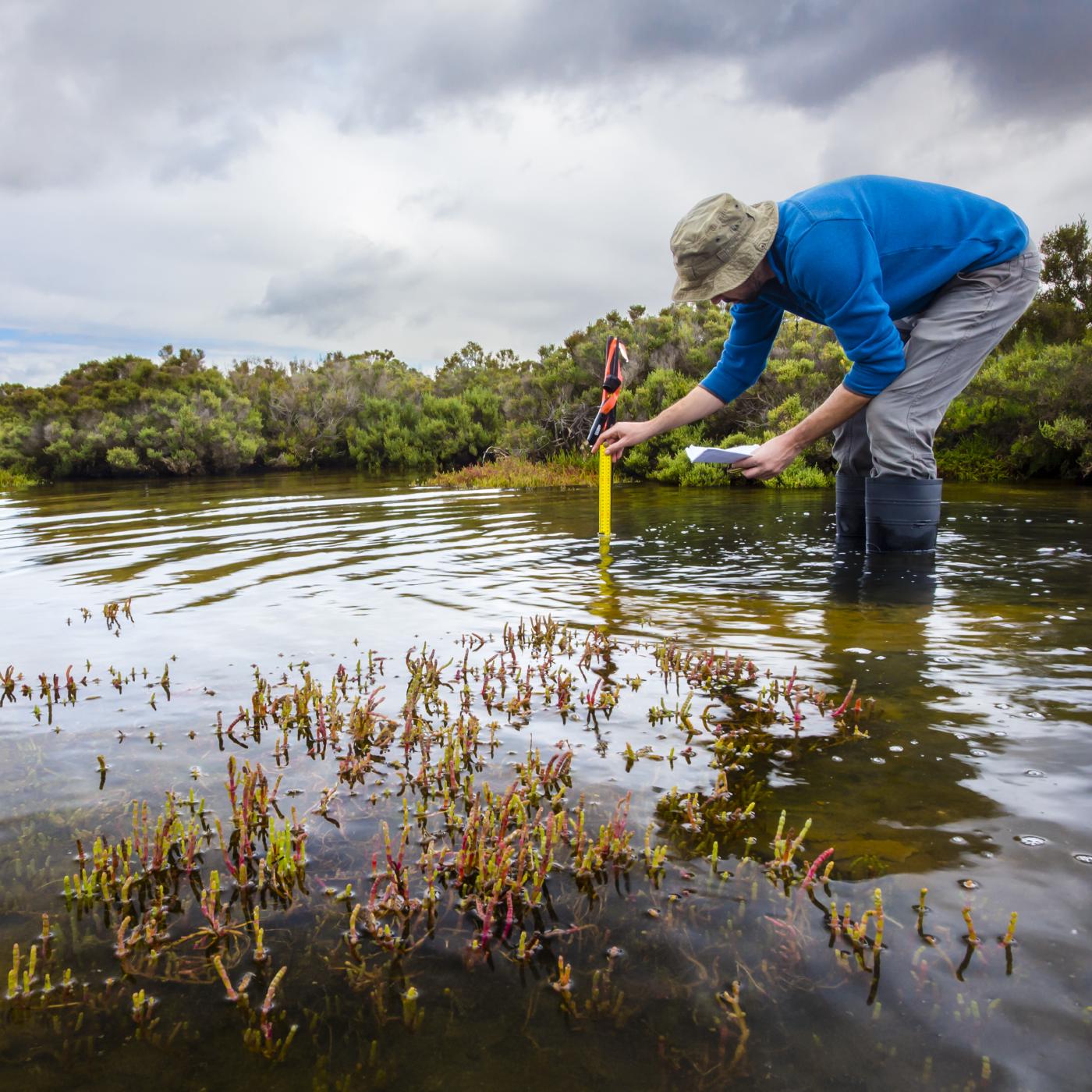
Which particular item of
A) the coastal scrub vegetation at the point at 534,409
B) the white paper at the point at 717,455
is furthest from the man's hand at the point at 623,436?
the coastal scrub vegetation at the point at 534,409

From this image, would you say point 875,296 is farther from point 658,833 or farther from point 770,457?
point 658,833

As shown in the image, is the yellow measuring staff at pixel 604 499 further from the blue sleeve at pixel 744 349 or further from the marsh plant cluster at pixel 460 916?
the marsh plant cluster at pixel 460 916

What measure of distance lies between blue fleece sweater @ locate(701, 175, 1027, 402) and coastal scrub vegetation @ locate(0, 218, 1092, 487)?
9.05 meters

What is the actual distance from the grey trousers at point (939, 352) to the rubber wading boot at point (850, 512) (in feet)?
3.75

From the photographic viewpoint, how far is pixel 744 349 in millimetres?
6273

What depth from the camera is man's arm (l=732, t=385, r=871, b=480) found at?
540 cm

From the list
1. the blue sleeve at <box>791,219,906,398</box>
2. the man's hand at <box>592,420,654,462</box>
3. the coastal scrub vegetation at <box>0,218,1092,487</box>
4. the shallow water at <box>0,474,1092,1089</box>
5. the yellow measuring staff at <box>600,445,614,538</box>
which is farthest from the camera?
the coastal scrub vegetation at <box>0,218,1092,487</box>

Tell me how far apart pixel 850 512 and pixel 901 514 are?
1.08 m

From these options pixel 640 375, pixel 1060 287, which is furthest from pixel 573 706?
pixel 1060 287

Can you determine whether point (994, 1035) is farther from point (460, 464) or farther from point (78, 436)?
point (78, 436)

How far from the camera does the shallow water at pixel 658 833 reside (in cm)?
192

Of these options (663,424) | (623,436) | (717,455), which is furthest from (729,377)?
(717,455)

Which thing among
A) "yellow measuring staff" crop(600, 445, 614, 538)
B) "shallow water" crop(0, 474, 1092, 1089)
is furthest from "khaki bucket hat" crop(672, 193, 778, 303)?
"yellow measuring staff" crop(600, 445, 614, 538)

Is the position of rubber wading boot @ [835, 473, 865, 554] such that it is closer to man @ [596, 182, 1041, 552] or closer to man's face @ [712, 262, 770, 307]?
man @ [596, 182, 1041, 552]
